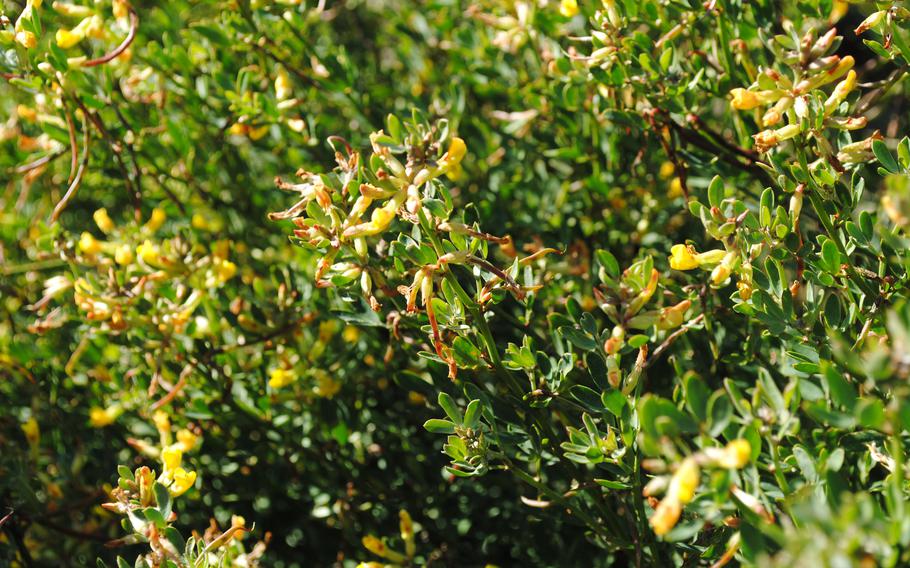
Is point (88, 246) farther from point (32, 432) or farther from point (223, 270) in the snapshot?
point (32, 432)

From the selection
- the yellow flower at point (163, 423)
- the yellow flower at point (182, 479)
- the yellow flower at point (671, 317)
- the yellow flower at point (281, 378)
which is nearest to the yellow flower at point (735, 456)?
the yellow flower at point (671, 317)

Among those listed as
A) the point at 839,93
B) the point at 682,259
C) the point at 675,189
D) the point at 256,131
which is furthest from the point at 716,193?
the point at 256,131

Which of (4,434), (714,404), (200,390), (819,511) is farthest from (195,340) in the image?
(819,511)

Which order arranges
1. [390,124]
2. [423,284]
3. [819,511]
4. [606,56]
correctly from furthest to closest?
[606,56] → [390,124] → [423,284] → [819,511]

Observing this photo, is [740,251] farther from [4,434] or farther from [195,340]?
[4,434]

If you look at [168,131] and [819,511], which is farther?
[168,131]

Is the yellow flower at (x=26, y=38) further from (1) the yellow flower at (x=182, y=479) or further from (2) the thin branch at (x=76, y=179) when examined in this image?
(1) the yellow flower at (x=182, y=479)

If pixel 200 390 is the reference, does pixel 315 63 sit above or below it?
above

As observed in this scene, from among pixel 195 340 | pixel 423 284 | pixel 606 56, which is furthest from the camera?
pixel 195 340
